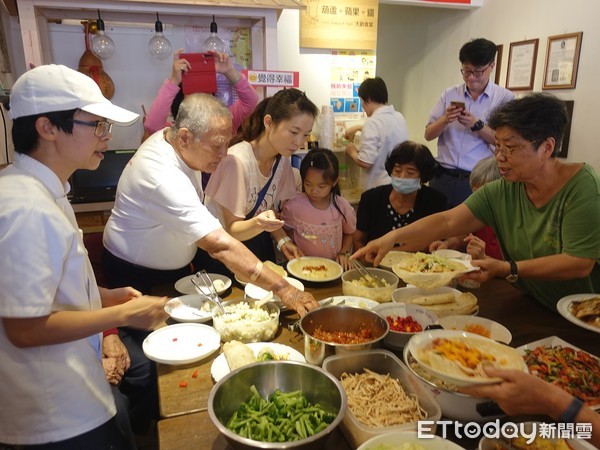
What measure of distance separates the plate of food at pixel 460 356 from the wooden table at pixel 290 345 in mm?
250

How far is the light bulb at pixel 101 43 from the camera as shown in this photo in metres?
3.31

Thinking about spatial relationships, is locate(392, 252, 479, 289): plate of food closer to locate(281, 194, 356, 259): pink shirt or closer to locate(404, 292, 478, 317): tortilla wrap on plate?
locate(404, 292, 478, 317): tortilla wrap on plate

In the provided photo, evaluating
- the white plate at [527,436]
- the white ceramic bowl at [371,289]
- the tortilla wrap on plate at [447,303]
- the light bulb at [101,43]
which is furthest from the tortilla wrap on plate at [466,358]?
the light bulb at [101,43]

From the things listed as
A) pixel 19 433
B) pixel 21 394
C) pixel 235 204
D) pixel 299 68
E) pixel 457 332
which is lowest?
pixel 19 433

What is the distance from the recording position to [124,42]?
3.66 metres

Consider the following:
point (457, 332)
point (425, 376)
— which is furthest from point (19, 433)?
point (457, 332)

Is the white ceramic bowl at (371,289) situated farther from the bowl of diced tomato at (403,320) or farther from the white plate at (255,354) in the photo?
the white plate at (255,354)

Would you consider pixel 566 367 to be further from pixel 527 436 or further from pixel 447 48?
pixel 447 48

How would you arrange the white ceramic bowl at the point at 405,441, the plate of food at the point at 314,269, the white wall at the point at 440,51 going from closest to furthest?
the white ceramic bowl at the point at 405,441, the plate of food at the point at 314,269, the white wall at the point at 440,51

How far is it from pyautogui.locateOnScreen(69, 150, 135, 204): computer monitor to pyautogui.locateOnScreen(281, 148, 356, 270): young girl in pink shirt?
171cm

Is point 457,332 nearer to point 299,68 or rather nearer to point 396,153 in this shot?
point 396,153

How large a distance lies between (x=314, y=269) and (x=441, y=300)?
698 mm

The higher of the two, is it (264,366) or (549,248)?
(549,248)

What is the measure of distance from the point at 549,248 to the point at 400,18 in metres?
5.40
